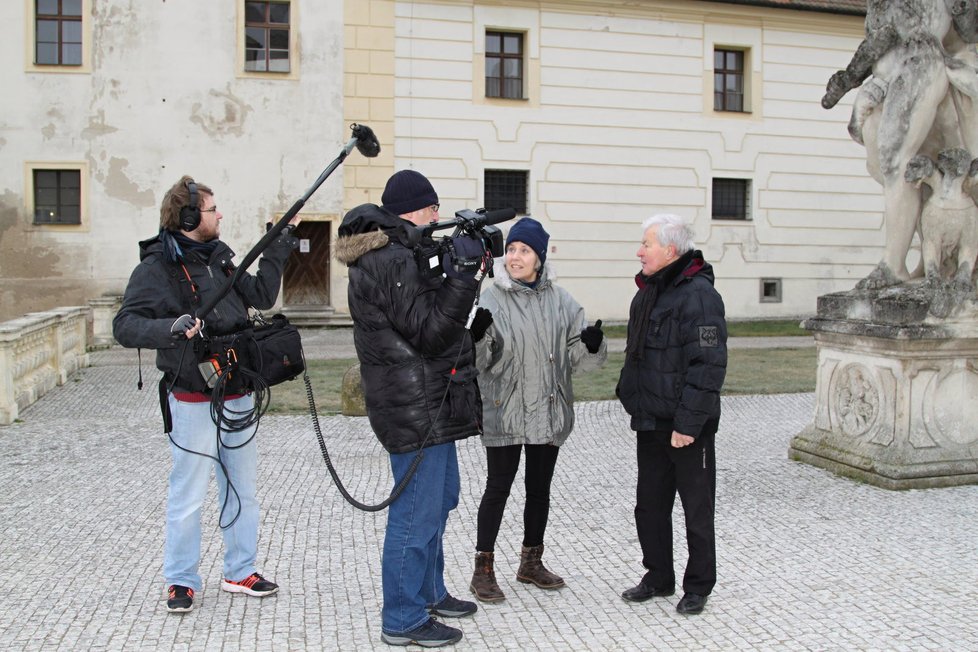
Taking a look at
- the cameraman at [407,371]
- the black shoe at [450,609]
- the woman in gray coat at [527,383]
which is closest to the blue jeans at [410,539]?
the cameraman at [407,371]

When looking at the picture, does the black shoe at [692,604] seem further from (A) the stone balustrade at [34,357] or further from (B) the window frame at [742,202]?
(B) the window frame at [742,202]

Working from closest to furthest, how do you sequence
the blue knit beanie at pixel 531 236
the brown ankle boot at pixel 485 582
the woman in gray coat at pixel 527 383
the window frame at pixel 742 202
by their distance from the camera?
the brown ankle boot at pixel 485 582
the woman in gray coat at pixel 527 383
the blue knit beanie at pixel 531 236
the window frame at pixel 742 202

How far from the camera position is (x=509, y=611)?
4.23 meters

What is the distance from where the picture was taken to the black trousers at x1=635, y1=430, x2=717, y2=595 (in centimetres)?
425

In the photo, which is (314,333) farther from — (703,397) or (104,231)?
(703,397)

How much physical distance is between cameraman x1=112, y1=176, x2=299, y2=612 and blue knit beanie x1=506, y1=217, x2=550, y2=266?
106cm

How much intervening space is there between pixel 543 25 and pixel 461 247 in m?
18.1

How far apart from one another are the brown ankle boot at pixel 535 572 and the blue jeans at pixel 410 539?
30.2 inches

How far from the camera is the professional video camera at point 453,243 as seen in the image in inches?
144

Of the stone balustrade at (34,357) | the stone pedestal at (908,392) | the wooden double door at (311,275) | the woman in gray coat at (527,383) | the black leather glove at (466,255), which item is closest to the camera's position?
the black leather glove at (466,255)

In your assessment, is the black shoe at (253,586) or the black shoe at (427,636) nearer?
the black shoe at (427,636)

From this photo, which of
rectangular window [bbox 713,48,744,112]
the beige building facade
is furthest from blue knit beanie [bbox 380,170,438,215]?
rectangular window [bbox 713,48,744,112]

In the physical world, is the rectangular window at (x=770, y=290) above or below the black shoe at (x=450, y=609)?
above

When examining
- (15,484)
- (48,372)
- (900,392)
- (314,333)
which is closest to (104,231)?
(314,333)
